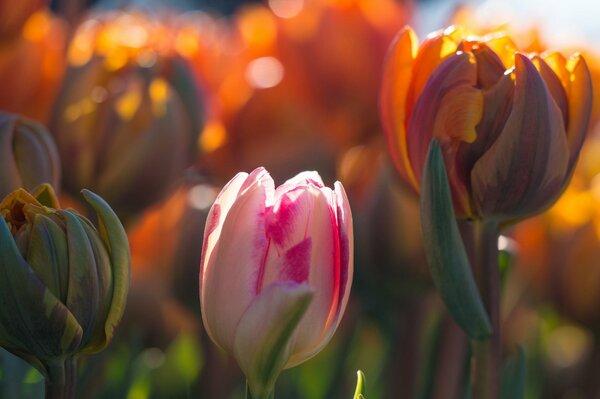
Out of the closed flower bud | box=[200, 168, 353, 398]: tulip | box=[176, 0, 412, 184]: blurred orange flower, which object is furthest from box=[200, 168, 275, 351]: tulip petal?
box=[176, 0, 412, 184]: blurred orange flower

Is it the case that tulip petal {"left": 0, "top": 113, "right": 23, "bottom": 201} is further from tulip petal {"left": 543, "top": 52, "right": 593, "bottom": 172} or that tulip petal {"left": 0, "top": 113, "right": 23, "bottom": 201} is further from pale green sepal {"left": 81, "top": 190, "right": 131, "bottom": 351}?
tulip petal {"left": 543, "top": 52, "right": 593, "bottom": 172}

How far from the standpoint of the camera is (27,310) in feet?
0.95

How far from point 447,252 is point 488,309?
3 cm

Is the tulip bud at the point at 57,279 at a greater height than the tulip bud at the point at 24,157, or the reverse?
the tulip bud at the point at 24,157

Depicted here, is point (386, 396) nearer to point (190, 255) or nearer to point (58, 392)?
point (190, 255)

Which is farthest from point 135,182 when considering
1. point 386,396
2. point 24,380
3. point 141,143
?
point 386,396

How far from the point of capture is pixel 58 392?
0.31 metres

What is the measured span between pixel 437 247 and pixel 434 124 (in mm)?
44

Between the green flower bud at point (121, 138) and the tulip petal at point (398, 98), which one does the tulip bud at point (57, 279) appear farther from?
the green flower bud at point (121, 138)

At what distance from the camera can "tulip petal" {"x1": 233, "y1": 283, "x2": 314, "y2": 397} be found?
29 cm

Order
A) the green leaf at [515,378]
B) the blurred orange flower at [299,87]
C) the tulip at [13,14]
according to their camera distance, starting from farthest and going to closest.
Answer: the blurred orange flower at [299,87], the tulip at [13,14], the green leaf at [515,378]

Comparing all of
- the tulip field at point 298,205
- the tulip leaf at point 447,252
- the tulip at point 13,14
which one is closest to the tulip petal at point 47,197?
the tulip field at point 298,205

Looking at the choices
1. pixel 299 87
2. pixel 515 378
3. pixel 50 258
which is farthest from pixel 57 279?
pixel 299 87

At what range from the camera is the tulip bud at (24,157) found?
0.38m
